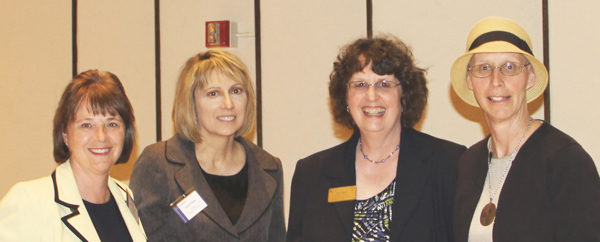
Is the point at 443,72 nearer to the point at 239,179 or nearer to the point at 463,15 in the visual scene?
the point at 463,15

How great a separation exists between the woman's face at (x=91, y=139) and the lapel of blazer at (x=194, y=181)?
0.46m

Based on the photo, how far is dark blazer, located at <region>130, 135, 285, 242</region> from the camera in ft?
8.31

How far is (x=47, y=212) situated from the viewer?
6.29ft

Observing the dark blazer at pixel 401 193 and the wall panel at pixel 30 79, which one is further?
the wall panel at pixel 30 79

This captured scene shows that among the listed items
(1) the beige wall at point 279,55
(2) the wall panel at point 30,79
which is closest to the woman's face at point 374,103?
(1) the beige wall at point 279,55

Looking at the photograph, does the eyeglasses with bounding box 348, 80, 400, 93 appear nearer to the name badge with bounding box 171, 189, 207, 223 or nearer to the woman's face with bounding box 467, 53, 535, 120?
the woman's face with bounding box 467, 53, 535, 120

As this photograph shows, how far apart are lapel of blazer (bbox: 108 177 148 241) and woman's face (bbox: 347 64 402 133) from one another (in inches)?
42.9

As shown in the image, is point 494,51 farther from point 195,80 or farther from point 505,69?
point 195,80

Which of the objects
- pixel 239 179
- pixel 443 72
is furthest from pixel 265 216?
pixel 443 72

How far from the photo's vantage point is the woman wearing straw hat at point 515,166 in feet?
5.89

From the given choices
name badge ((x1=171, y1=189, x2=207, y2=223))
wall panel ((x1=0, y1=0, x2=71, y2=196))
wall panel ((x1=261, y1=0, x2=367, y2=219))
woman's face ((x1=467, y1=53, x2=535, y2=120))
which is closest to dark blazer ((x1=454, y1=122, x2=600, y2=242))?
woman's face ((x1=467, y1=53, x2=535, y2=120))

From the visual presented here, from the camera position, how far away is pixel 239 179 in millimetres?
2756

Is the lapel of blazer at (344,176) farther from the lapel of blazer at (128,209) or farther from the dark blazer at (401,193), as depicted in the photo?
the lapel of blazer at (128,209)

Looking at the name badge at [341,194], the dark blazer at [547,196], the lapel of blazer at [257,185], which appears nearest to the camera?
the dark blazer at [547,196]
